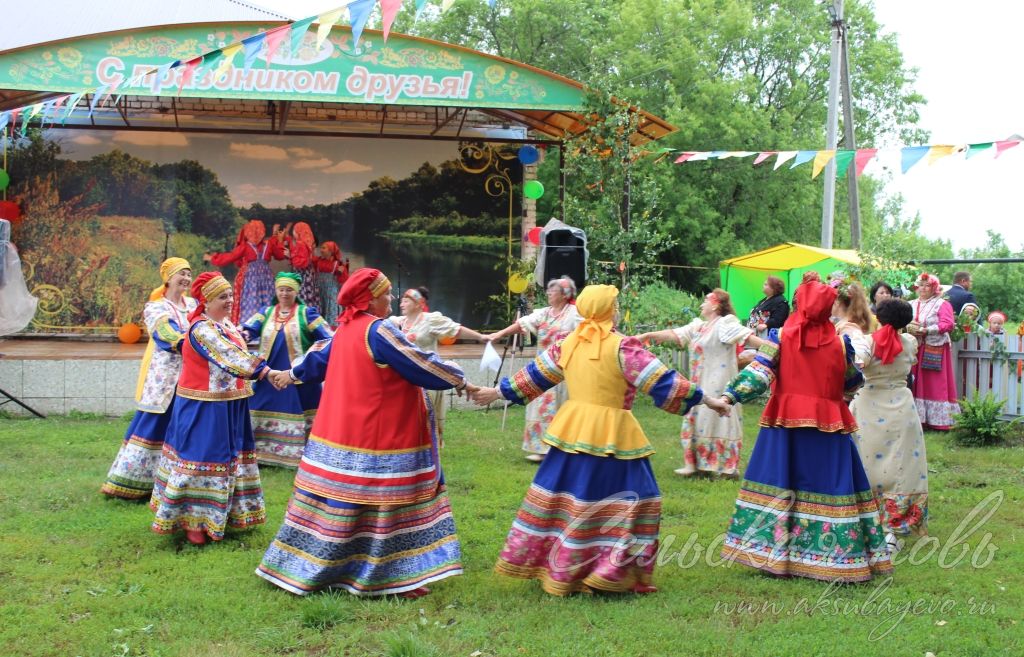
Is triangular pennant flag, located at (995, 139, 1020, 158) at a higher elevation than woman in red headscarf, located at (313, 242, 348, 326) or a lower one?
higher

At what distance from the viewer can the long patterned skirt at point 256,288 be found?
45.6 feet

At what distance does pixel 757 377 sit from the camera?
5402 millimetres

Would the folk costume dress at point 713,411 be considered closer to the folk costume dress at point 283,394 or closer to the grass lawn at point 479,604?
the grass lawn at point 479,604

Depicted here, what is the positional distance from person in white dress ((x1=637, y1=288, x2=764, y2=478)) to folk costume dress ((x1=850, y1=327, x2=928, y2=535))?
6.92 ft

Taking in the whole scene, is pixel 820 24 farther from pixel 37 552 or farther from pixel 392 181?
pixel 37 552

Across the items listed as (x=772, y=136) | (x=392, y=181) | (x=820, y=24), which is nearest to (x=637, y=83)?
(x=772, y=136)

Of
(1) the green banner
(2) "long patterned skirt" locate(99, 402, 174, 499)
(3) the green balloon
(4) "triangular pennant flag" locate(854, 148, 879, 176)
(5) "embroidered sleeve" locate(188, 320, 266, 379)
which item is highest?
(1) the green banner

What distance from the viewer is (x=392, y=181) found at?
15484 millimetres

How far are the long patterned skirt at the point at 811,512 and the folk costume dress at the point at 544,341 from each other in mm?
3078

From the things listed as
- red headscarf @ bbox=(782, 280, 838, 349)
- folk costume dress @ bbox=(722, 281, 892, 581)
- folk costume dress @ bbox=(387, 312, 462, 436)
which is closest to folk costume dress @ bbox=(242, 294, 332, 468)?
folk costume dress @ bbox=(387, 312, 462, 436)

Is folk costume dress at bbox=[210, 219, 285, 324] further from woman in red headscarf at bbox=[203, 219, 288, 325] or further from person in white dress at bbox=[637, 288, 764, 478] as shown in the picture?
person in white dress at bbox=[637, 288, 764, 478]

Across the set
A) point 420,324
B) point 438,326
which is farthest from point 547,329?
point 420,324

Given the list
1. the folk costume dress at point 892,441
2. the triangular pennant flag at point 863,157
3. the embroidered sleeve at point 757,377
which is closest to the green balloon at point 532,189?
the triangular pennant flag at point 863,157

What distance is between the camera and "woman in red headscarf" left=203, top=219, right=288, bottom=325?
45.7 ft
